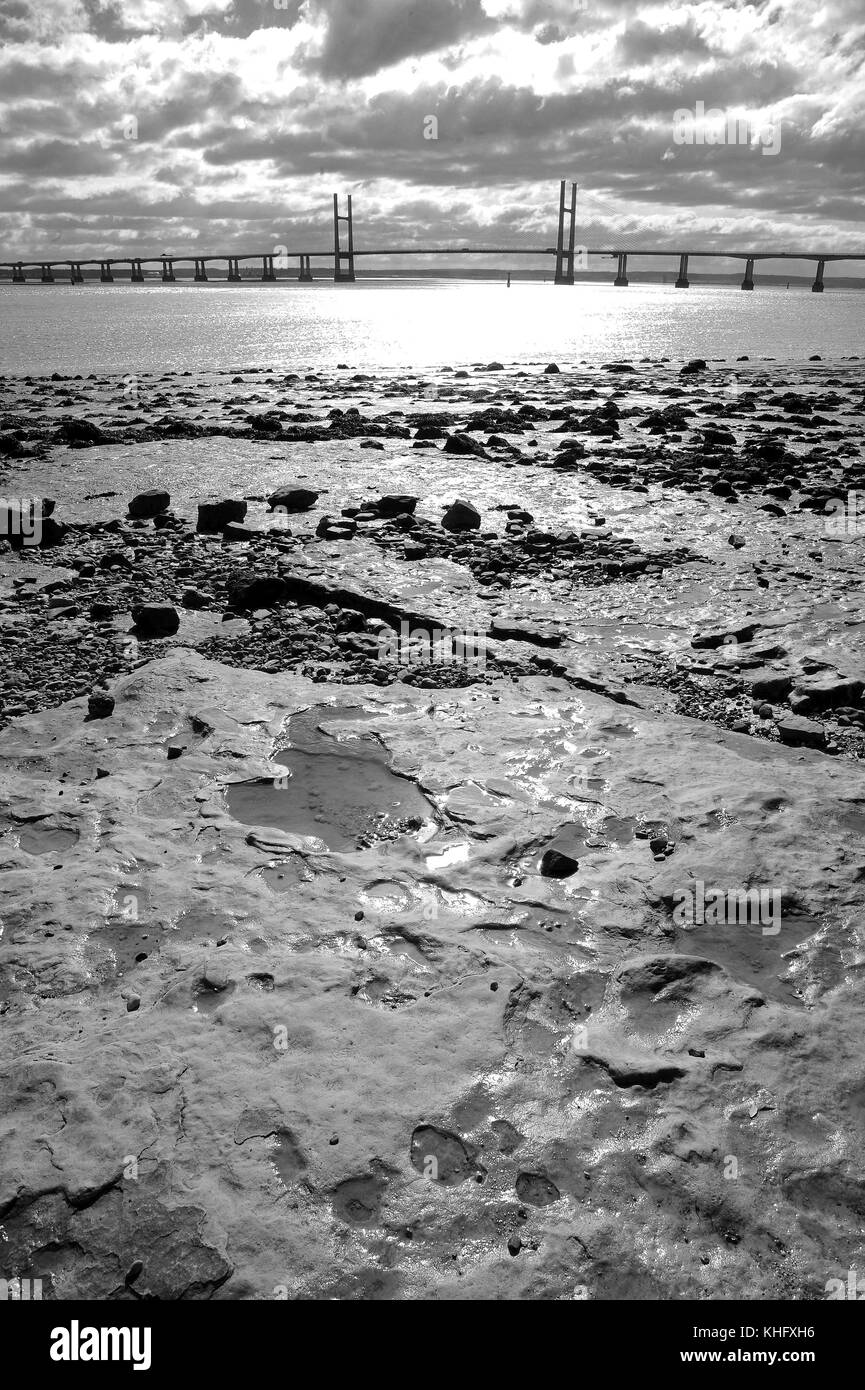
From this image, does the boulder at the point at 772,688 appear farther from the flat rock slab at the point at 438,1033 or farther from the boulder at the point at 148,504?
the boulder at the point at 148,504

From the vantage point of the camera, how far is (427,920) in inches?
132

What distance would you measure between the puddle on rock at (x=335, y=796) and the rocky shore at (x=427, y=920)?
0.02 meters

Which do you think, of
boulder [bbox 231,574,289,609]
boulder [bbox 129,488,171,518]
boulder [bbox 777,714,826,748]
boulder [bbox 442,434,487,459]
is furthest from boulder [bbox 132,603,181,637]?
boulder [bbox 442,434,487,459]

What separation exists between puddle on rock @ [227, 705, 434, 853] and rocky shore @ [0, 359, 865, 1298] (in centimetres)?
2

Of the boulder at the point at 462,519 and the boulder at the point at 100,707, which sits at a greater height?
the boulder at the point at 462,519

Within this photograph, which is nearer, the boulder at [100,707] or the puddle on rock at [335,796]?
the puddle on rock at [335,796]

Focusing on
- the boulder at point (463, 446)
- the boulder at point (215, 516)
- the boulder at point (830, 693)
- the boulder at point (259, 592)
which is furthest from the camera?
the boulder at point (463, 446)

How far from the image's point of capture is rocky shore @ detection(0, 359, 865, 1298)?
91.6 inches

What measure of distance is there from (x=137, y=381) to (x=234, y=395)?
412cm

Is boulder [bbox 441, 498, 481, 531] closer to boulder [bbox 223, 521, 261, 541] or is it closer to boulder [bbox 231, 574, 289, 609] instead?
boulder [bbox 223, 521, 261, 541]

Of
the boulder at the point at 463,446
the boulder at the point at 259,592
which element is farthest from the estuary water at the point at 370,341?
the boulder at the point at 259,592

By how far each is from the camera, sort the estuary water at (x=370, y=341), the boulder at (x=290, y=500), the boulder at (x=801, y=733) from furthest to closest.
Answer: the estuary water at (x=370, y=341) < the boulder at (x=290, y=500) < the boulder at (x=801, y=733)

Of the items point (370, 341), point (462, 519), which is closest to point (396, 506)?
point (462, 519)

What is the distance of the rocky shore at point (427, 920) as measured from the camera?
7.63 feet
